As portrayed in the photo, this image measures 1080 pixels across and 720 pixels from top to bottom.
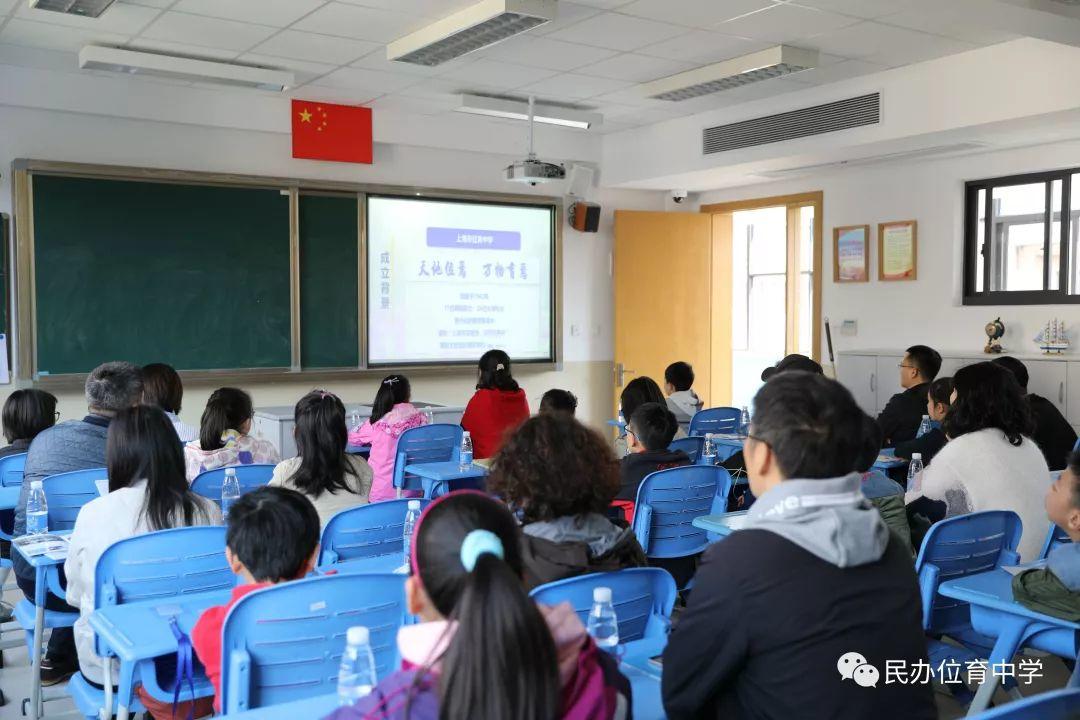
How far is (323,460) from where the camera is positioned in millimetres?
3424

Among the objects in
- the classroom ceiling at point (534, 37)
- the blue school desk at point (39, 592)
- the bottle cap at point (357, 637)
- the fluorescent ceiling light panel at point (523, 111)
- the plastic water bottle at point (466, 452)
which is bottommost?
the blue school desk at point (39, 592)

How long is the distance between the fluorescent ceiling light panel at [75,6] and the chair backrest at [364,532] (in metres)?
3.36

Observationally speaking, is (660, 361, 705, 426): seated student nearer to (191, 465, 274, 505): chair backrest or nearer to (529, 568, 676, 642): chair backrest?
(191, 465, 274, 505): chair backrest

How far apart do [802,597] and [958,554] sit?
173 centimetres

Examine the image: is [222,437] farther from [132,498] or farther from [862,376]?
[862,376]

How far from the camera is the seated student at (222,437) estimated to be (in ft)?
13.5

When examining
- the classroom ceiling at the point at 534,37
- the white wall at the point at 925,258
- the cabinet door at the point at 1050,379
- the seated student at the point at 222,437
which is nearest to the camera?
the seated student at the point at 222,437

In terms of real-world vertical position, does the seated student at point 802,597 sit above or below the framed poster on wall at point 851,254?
below

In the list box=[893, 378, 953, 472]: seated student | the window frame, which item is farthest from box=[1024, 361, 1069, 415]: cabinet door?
box=[893, 378, 953, 472]: seated student

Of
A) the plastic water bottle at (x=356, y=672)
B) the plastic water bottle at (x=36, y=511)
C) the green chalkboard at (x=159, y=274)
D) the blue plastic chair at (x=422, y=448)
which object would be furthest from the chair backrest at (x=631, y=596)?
the green chalkboard at (x=159, y=274)

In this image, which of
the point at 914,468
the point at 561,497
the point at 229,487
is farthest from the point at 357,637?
the point at 914,468

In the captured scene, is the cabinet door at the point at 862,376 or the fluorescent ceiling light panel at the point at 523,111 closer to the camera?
the fluorescent ceiling light panel at the point at 523,111

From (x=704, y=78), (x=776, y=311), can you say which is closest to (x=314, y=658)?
(x=704, y=78)

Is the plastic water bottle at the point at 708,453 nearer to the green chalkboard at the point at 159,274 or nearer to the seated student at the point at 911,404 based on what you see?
the seated student at the point at 911,404
